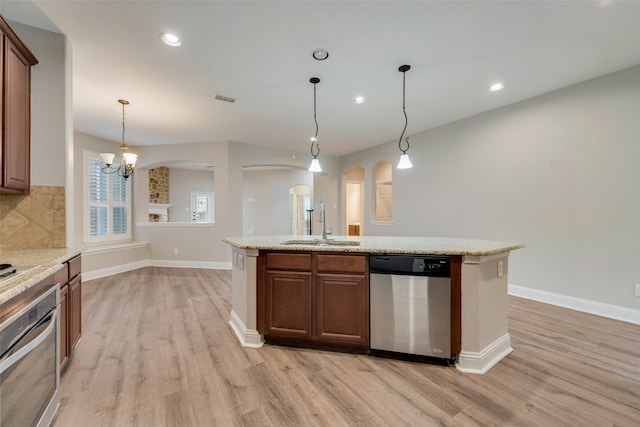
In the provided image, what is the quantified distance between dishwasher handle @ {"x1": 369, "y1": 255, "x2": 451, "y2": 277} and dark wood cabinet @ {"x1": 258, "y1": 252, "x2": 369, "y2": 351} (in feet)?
0.41

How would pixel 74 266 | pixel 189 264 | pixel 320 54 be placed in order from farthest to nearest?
1. pixel 189 264
2. pixel 320 54
3. pixel 74 266

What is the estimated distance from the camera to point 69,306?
6.75 ft

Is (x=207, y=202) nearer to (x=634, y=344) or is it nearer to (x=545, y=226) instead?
(x=545, y=226)

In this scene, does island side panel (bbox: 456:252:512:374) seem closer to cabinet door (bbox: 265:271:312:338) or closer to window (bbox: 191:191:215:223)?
cabinet door (bbox: 265:271:312:338)

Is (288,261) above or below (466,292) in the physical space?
above

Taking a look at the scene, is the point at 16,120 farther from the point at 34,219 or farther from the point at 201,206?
the point at 201,206

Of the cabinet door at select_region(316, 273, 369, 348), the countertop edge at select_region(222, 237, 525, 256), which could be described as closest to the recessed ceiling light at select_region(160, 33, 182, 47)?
the countertop edge at select_region(222, 237, 525, 256)

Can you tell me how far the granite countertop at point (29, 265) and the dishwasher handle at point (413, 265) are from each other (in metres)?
2.07

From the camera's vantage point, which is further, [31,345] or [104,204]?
[104,204]

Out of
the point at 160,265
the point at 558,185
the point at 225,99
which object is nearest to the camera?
the point at 558,185

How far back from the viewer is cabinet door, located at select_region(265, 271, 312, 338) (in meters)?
2.43

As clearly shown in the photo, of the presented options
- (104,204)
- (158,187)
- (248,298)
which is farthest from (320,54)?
(158,187)

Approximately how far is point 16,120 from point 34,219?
77 centimetres

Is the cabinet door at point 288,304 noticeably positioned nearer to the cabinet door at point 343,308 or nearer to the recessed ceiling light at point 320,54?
the cabinet door at point 343,308
